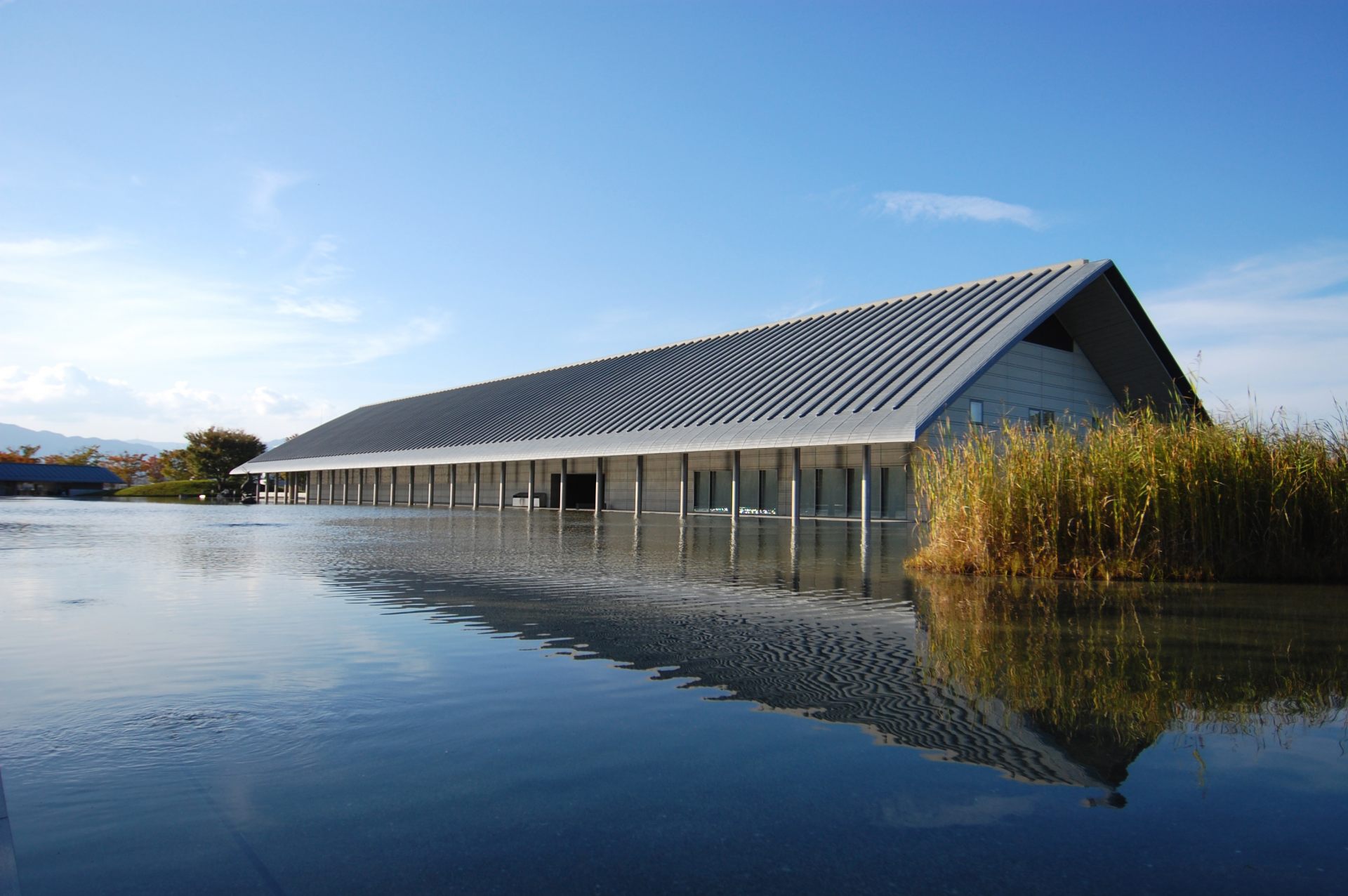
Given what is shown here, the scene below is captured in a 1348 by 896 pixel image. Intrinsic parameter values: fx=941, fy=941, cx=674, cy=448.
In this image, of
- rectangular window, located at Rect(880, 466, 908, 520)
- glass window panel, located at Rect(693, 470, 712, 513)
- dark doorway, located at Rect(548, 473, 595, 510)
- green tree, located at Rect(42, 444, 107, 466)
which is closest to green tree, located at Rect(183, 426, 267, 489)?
green tree, located at Rect(42, 444, 107, 466)

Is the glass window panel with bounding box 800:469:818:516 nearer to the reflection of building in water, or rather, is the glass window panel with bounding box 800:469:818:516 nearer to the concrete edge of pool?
the reflection of building in water

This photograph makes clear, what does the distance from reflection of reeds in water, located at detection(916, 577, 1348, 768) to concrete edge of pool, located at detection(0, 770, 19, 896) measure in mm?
4075

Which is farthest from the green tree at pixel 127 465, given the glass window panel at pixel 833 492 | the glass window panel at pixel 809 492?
the glass window panel at pixel 833 492

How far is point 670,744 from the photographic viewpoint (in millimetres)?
4449

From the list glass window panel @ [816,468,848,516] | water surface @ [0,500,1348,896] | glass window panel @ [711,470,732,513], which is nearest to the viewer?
water surface @ [0,500,1348,896]

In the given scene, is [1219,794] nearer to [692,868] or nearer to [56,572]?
[692,868]

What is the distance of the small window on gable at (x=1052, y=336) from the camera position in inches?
1224

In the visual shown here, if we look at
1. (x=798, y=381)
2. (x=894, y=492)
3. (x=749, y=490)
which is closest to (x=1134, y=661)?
(x=798, y=381)

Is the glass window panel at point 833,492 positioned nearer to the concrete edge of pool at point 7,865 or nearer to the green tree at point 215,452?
the concrete edge of pool at point 7,865

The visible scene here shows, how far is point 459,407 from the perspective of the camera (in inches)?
2162

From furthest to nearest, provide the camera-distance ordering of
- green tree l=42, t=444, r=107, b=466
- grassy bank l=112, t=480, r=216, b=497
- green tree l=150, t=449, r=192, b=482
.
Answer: green tree l=42, t=444, r=107, b=466
green tree l=150, t=449, r=192, b=482
grassy bank l=112, t=480, r=216, b=497

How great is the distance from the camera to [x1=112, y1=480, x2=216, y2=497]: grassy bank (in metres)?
71.5

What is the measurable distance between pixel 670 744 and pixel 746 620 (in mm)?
3959

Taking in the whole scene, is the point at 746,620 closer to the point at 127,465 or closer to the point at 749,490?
the point at 749,490
